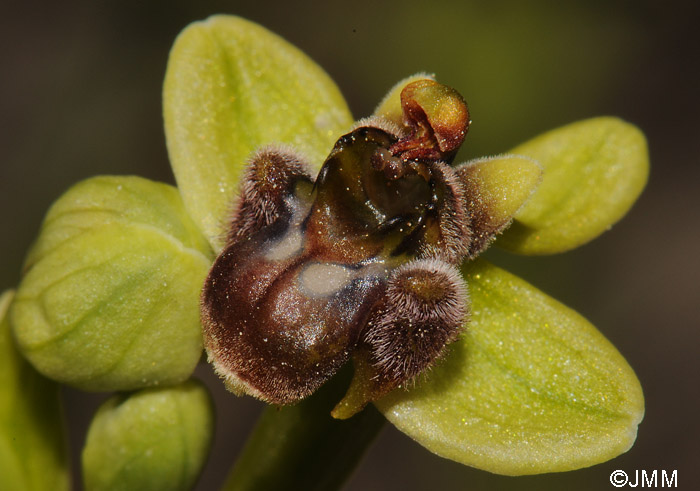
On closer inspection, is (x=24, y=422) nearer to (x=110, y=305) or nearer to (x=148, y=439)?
(x=148, y=439)

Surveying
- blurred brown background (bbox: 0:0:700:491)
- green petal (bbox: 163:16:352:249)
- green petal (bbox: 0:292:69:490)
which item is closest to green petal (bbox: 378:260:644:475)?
green petal (bbox: 163:16:352:249)

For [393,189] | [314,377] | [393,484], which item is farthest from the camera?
[393,484]

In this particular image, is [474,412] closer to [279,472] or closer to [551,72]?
[279,472]

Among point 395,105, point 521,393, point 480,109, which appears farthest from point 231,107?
point 480,109

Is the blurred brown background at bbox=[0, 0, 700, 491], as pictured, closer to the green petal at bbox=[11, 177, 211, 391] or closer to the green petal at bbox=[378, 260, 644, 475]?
the green petal at bbox=[378, 260, 644, 475]

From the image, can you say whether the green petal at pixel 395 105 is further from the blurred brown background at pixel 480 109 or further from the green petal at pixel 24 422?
the blurred brown background at pixel 480 109

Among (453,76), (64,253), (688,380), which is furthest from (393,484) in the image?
(64,253)

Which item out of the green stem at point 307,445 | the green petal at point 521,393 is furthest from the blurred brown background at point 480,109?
the green stem at point 307,445
